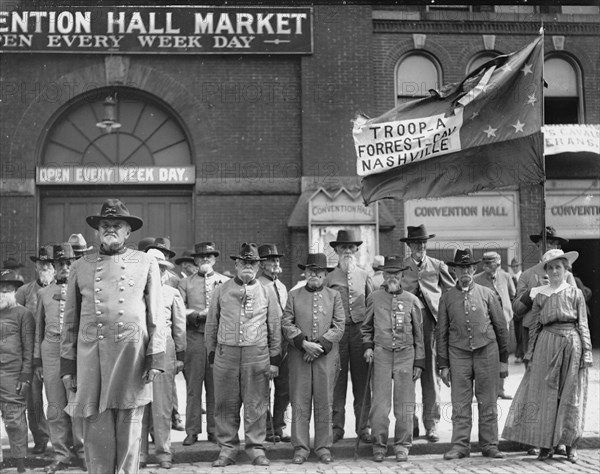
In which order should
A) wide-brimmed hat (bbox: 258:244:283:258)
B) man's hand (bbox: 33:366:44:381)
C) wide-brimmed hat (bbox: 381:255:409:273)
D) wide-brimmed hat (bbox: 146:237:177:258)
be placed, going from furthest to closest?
1. wide-brimmed hat (bbox: 146:237:177:258)
2. wide-brimmed hat (bbox: 258:244:283:258)
3. wide-brimmed hat (bbox: 381:255:409:273)
4. man's hand (bbox: 33:366:44:381)

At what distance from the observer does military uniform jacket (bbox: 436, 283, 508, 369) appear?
816 centimetres

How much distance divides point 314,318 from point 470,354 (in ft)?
5.41

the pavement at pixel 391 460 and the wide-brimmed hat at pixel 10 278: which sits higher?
the wide-brimmed hat at pixel 10 278

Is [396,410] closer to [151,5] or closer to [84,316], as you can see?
[84,316]

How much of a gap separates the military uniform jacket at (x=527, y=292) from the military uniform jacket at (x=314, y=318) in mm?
1894

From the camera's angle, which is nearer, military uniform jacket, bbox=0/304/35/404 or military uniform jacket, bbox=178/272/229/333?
military uniform jacket, bbox=0/304/35/404

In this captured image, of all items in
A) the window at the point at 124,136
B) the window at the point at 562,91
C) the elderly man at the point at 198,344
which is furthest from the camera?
the window at the point at 562,91

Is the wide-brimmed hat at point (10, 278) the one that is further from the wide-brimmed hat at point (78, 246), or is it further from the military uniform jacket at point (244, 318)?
the military uniform jacket at point (244, 318)

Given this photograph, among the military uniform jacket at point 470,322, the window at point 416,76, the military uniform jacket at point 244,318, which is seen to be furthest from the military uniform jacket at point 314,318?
the window at point 416,76

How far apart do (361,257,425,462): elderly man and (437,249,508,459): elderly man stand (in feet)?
0.96

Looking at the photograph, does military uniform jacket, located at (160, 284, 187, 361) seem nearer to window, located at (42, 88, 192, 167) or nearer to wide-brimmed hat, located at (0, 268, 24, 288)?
wide-brimmed hat, located at (0, 268, 24, 288)

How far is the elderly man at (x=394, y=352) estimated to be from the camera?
810cm

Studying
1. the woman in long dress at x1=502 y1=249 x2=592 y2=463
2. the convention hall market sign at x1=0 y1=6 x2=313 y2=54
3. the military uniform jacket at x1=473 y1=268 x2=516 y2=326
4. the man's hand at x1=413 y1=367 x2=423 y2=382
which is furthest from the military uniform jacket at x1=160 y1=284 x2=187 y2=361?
the convention hall market sign at x1=0 y1=6 x2=313 y2=54

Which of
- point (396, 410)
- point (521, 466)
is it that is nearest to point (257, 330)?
point (396, 410)
